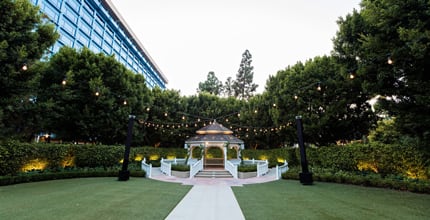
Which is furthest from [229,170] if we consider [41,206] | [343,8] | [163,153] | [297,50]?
[297,50]

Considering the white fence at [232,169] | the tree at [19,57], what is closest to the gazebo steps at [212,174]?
the white fence at [232,169]

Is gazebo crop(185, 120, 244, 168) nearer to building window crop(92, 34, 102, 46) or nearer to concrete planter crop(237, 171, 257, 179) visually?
concrete planter crop(237, 171, 257, 179)

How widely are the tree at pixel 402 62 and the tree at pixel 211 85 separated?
35.2m

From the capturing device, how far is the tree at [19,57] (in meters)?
8.30

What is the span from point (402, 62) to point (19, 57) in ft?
54.3

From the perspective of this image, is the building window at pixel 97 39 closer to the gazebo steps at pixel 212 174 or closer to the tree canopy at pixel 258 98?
the tree canopy at pixel 258 98

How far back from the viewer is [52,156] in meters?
10.8

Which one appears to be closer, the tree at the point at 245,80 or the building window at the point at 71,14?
the building window at the point at 71,14

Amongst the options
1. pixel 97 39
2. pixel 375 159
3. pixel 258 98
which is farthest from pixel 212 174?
pixel 97 39

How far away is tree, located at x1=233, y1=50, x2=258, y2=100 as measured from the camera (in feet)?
132

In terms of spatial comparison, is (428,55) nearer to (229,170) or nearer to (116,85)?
(229,170)

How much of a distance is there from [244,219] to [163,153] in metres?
17.5

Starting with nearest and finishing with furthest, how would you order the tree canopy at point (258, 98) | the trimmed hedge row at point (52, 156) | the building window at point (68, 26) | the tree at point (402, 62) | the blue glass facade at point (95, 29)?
1. the tree at point (402, 62)
2. the tree canopy at point (258, 98)
3. the trimmed hedge row at point (52, 156)
4. the blue glass facade at point (95, 29)
5. the building window at point (68, 26)

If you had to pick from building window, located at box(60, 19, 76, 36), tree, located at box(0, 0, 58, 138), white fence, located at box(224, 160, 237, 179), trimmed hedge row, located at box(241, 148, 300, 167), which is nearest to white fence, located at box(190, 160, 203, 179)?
white fence, located at box(224, 160, 237, 179)
